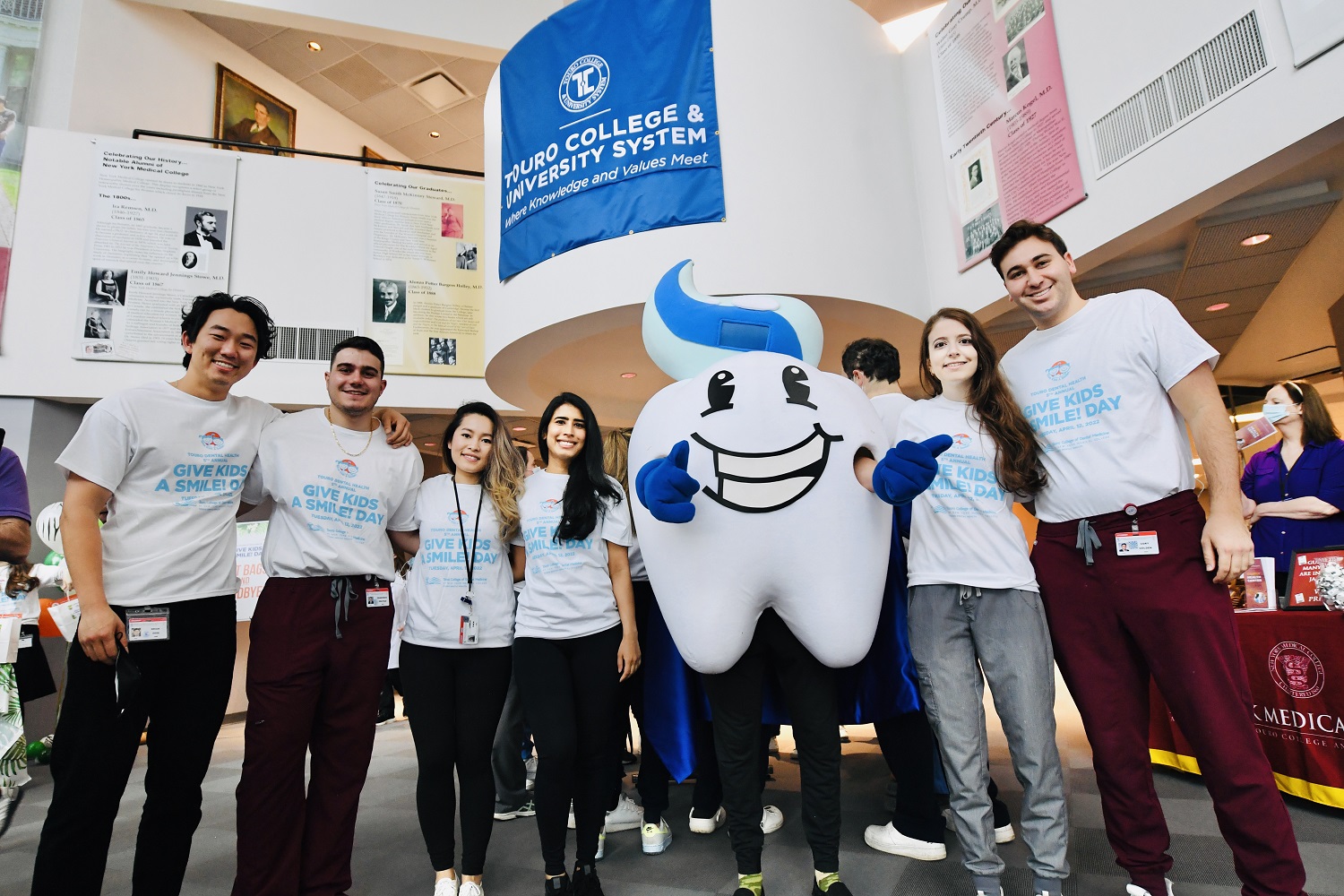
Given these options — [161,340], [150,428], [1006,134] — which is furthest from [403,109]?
[150,428]

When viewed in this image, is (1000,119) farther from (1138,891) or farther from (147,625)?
(147,625)

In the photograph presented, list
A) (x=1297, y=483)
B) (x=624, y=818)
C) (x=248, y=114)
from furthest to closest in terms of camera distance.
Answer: (x=248, y=114), (x=1297, y=483), (x=624, y=818)

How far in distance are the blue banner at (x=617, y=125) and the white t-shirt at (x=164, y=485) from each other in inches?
84.1

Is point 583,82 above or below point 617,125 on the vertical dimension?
above

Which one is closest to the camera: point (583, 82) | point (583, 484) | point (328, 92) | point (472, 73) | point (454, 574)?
point (454, 574)

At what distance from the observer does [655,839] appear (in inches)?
88.8

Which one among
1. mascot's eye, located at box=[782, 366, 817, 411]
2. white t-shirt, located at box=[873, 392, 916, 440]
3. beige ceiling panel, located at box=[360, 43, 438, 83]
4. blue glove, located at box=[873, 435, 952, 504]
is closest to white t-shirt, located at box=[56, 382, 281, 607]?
mascot's eye, located at box=[782, 366, 817, 411]

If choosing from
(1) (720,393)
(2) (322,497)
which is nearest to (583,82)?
(1) (720,393)

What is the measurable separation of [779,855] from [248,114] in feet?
24.2

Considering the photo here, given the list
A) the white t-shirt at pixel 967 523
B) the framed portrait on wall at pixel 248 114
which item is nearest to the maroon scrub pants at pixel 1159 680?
the white t-shirt at pixel 967 523

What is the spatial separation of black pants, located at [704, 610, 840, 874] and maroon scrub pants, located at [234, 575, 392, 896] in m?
0.92

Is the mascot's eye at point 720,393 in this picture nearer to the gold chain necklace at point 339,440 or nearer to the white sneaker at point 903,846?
the gold chain necklace at point 339,440

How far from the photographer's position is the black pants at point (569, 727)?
187 centimetres

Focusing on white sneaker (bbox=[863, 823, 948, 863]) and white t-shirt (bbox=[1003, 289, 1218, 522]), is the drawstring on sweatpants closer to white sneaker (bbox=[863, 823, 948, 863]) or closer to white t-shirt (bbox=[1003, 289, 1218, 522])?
white t-shirt (bbox=[1003, 289, 1218, 522])
